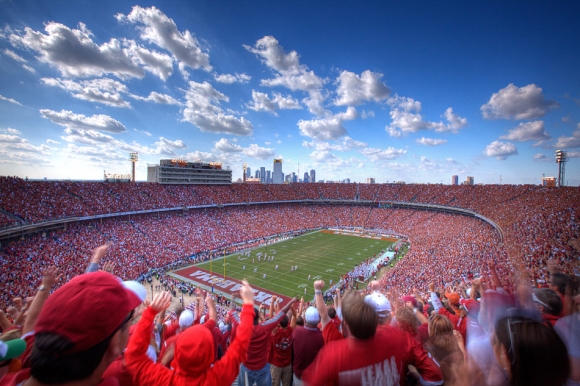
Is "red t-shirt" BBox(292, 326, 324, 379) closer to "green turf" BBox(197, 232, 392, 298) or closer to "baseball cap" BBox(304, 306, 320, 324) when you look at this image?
"baseball cap" BBox(304, 306, 320, 324)

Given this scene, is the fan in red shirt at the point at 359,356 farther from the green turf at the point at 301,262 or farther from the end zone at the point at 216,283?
the green turf at the point at 301,262

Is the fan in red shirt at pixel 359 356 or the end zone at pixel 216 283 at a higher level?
the fan in red shirt at pixel 359 356

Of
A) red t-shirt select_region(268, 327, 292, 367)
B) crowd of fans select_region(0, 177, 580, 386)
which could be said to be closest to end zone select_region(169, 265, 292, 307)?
crowd of fans select_region(0, 177, 580, 386)

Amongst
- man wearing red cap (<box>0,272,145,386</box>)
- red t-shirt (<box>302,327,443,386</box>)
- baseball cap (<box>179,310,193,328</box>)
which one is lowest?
baseball cap (<box>179,310,193,328</box>)

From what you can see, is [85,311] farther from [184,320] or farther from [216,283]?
[216,283]

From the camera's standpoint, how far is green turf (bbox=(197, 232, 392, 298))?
24.1 m

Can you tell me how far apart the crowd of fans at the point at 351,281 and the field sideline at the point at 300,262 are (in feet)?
13.9

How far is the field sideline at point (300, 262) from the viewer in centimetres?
2411

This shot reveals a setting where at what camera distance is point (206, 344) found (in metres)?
1.89

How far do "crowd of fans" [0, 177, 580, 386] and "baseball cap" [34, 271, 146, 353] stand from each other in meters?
0.05

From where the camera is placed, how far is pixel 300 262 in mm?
29734

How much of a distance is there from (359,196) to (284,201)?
56.0ft

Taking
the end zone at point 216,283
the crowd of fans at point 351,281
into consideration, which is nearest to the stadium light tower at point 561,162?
the crowd of fans at point 351,281

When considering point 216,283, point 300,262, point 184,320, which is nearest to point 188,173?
point 300,262
